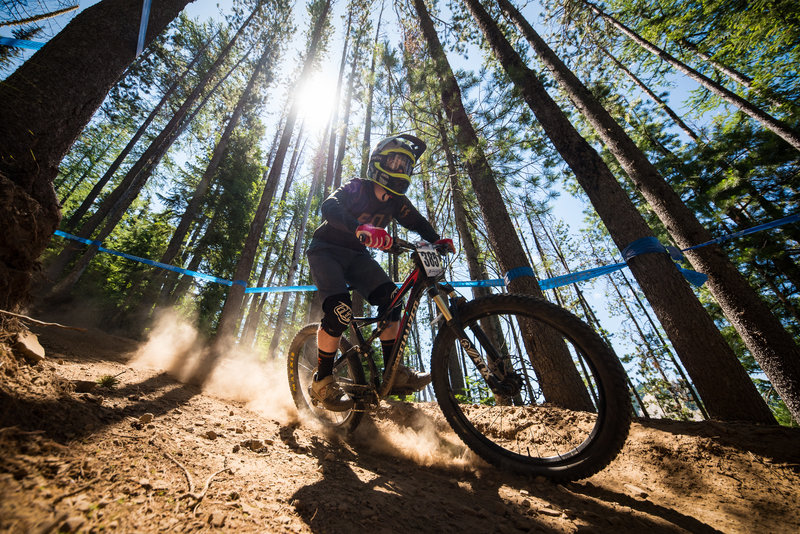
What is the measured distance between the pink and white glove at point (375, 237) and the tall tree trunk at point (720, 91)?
8.21 m

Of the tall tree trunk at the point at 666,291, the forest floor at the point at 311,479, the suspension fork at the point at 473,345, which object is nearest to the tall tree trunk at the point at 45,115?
the forest floor at the point at 311,479

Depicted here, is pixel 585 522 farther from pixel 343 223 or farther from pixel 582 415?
pixel 343 223

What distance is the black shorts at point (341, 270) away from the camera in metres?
2.95

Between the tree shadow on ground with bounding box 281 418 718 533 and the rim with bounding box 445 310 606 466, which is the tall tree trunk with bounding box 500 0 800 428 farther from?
the tree shadow on ground with bounding box 281 418 718 533

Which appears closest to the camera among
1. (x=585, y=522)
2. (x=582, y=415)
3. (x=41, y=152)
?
(x=585, y=522)

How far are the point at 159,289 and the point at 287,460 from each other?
39.5 ft

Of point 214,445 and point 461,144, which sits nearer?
point 214,445

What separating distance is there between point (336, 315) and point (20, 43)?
3.60 meters

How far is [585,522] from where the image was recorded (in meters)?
1.38

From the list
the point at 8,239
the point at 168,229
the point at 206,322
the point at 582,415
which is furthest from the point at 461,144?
the point at 168,229

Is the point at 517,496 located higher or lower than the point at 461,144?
lower

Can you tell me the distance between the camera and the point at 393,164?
2.90m

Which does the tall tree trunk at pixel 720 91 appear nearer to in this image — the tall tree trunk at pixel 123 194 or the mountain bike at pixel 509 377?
the mountain bike at pixel 509 377

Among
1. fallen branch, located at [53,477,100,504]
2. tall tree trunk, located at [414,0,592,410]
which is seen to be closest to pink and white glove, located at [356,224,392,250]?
fallen branch, located at [53,477,100,504]
